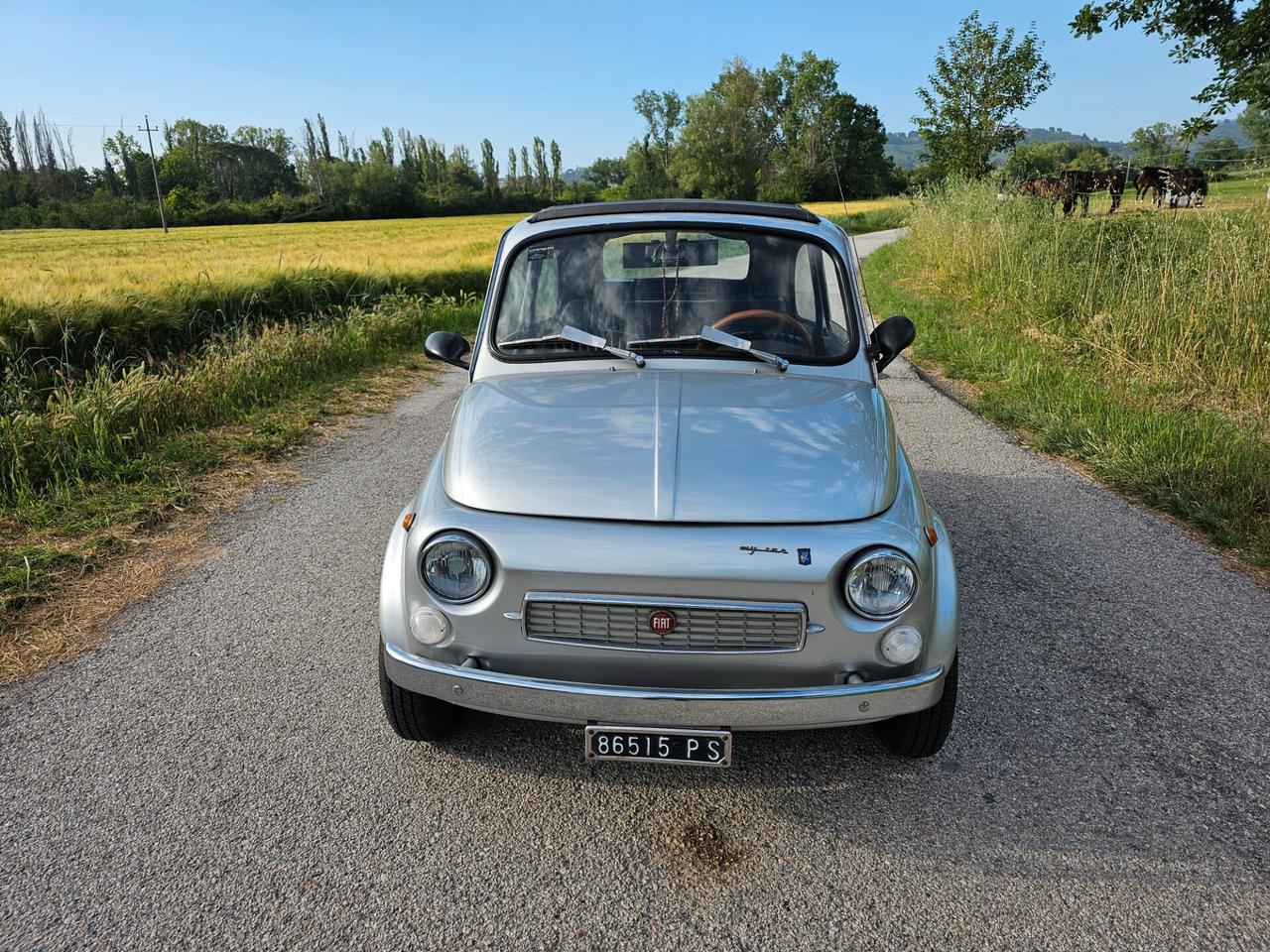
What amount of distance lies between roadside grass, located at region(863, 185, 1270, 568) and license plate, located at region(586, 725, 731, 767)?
3.70m

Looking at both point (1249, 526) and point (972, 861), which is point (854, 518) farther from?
point (1249, 526)

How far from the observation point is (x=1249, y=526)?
4.82m

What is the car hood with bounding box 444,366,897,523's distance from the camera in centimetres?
242

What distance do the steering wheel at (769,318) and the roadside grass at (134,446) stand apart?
326cm

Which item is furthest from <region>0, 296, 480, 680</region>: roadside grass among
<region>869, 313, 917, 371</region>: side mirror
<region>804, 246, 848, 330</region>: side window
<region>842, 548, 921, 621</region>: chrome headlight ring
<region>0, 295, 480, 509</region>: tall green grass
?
<region>869, 313, 917, 371</region>: side mirror

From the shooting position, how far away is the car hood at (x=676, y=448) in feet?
7.95

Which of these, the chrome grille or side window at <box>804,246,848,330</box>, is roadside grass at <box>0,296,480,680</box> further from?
side window at <box>804,246,848,330</box>

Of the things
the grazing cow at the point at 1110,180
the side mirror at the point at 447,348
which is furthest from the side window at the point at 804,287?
the grazing cow at the point at 1110,180

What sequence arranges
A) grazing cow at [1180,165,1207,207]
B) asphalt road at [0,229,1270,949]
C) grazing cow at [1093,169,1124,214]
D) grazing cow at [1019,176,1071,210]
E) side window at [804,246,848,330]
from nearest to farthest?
asphalt road at [0,229,1270,949] → side window at [804,246,848,330] → grazing cow at [1019,176,1071,210] → grazing cow at [1180,165,1207,207] → grazing cow at [1093,169,1124,214]

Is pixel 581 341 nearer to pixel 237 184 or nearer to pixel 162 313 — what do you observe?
pixel 162 313

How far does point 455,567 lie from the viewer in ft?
→ 7.94

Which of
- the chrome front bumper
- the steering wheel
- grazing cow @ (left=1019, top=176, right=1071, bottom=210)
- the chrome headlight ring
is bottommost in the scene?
the chrome front bumper

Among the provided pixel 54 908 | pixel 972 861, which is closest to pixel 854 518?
pixel 972 861

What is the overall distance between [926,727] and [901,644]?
49cm
